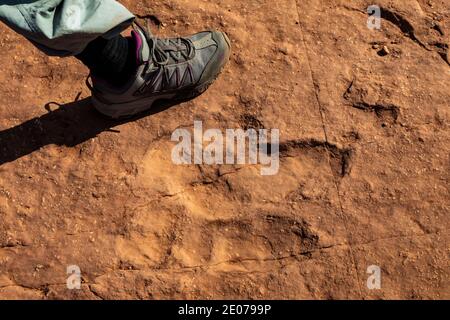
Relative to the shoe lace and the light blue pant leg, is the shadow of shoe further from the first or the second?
the light blue pant leg

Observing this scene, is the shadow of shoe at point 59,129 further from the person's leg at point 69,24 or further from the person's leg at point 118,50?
the person's leg at point 69,24

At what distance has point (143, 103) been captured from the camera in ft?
7.83

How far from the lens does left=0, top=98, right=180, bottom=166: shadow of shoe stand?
7.82 ft

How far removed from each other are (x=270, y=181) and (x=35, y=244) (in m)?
0.95

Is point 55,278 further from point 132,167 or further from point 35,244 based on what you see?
point 132,167

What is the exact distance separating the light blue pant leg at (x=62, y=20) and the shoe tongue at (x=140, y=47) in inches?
10.3

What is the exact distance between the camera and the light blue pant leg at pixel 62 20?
1765mm

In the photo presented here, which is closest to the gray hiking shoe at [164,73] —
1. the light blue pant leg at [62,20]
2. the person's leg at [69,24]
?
the person's leg at [69,24]

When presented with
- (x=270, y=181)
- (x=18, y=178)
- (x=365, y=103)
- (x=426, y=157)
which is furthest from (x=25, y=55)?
(x=426, y=157)

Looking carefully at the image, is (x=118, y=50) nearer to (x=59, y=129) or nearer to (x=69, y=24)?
(x=69, y=24)

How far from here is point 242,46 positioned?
2631 mm

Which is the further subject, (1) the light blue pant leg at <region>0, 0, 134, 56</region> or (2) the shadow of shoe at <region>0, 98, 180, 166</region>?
(2) the shadow of shoe at <region>0, 98, 180, 166</region>

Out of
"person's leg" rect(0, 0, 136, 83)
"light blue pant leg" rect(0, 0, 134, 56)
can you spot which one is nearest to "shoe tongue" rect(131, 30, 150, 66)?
"person's leg" rect(0, 0, 136, 83)

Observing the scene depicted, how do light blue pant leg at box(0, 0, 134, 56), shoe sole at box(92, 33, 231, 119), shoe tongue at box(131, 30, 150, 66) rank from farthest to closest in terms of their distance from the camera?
shoe sole at box(92, 33, 231, 119), shoe tongue at box(131, 30, 150, 66), light blue pant leg at box(0, 0, 134, 56)
